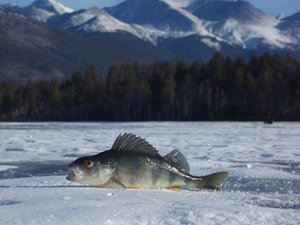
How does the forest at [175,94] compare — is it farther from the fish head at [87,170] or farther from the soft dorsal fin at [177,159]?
the fish head at [87,170]

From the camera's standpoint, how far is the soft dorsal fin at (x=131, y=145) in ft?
24.0

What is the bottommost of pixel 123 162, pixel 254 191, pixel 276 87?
pixel 254 191

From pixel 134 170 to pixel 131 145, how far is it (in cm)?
36

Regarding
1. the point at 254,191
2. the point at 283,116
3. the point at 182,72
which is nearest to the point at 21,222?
the point at 254,191

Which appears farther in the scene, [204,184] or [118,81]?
[118,81]

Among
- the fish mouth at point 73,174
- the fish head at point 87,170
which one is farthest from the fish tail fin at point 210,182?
the fish mouth at point 73,174

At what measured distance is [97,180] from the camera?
702 centimetres

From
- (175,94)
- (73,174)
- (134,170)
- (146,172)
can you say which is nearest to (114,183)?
(134,170)

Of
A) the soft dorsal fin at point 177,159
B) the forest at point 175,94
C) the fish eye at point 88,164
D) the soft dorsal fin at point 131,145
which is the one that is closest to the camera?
the fish eye at point 88,164

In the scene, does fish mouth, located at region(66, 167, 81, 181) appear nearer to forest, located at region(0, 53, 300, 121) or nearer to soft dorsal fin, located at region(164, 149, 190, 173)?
soft dorsal fin, located at region(164, 149, 190, 173)

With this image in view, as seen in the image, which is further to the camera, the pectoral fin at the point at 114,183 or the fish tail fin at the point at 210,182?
the fish tail fin at the point at 210,182

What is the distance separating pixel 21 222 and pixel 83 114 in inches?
3915

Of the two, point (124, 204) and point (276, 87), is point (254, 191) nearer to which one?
point (124, 204)

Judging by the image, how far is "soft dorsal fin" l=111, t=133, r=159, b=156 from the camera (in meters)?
7.31
